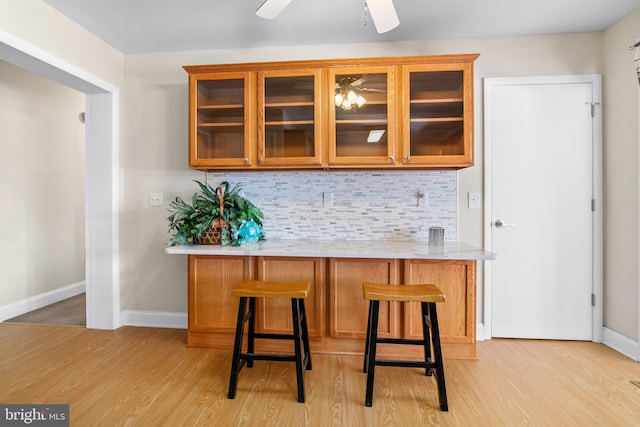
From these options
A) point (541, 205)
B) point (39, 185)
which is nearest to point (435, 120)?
point (541, 205)

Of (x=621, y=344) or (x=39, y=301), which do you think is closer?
(x=621, y=344)

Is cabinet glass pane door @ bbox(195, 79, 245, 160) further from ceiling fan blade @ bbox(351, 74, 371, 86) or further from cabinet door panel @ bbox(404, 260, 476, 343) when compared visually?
cabinet door panel @ bbox(404, 260, 476, 343)

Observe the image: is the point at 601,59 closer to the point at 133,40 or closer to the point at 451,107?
the point at 451,107

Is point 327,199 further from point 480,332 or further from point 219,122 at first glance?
point 480,332

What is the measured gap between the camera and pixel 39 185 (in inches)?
129

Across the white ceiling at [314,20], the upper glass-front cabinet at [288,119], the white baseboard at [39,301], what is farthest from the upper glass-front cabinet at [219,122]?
the white baseboard at [39,301]

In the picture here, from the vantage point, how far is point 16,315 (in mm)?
2980

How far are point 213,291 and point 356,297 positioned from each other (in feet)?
3.50

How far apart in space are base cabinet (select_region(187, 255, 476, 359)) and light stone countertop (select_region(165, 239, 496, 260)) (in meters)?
0.08

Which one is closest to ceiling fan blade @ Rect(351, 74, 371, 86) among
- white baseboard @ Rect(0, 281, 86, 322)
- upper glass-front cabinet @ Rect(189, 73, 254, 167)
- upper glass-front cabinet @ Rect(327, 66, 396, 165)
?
upper glass-front cabinet @ Rect(327, 66, 396, 165)

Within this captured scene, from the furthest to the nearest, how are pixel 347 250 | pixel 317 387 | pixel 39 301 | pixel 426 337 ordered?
pixel 39 301 < pixel 347 250 < pixel 426 337 < pixel 317 387

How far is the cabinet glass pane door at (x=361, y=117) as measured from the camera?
87.9 inches

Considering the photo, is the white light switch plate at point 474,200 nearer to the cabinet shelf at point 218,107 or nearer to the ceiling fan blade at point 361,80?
the ceiling fan blade at point 361,80

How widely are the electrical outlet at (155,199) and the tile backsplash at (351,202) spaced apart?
0.49m
